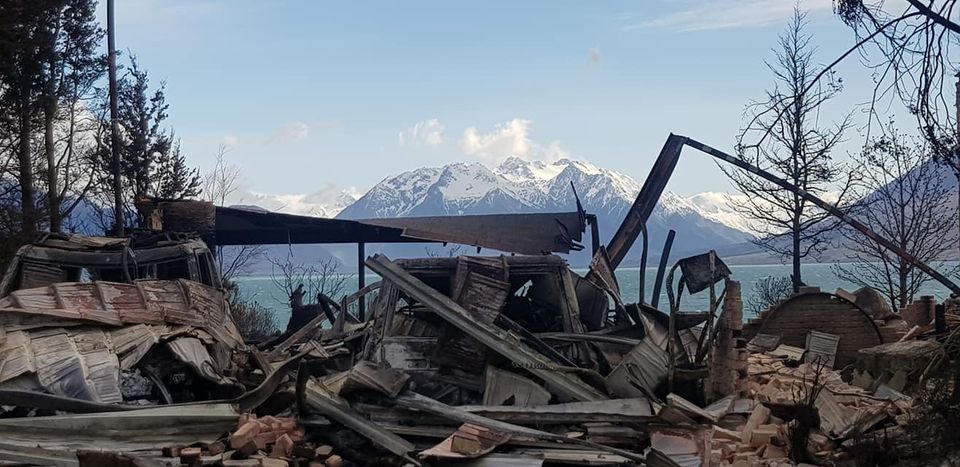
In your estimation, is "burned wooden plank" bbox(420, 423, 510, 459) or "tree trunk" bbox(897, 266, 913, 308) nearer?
"burned wooden plank" bbox(420, 423, 510, 459)

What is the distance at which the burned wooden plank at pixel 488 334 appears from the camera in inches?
311

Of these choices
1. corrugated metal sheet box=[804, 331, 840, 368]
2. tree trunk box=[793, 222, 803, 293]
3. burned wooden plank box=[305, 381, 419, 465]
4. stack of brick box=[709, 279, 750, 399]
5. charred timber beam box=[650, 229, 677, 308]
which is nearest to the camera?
burned wooden plank box=[305, 381, 419, 465]

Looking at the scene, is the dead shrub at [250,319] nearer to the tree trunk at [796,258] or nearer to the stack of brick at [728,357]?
the tree trunk at [796,258]

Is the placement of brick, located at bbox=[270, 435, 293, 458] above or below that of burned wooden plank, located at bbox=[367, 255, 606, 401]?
below

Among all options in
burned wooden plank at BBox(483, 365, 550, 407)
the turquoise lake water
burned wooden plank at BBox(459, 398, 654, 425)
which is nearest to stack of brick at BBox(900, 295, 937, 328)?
the turquoise lake water

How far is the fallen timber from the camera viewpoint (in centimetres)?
692

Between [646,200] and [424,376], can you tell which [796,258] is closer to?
[646,200]

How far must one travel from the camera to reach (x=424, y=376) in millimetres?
8469

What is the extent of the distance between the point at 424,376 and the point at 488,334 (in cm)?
78

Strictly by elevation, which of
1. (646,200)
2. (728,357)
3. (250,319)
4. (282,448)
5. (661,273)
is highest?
(646,200)

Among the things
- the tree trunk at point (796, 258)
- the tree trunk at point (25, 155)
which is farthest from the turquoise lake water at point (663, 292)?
the tree trunk at point (25, 155)

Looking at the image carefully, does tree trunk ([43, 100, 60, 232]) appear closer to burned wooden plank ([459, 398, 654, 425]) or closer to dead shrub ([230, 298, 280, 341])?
dead shrub ([230, 298, 280, 341])

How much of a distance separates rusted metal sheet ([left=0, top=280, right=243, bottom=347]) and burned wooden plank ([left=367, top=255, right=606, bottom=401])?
5.68 ft

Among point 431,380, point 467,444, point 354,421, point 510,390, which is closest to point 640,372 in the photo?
point 510,390
